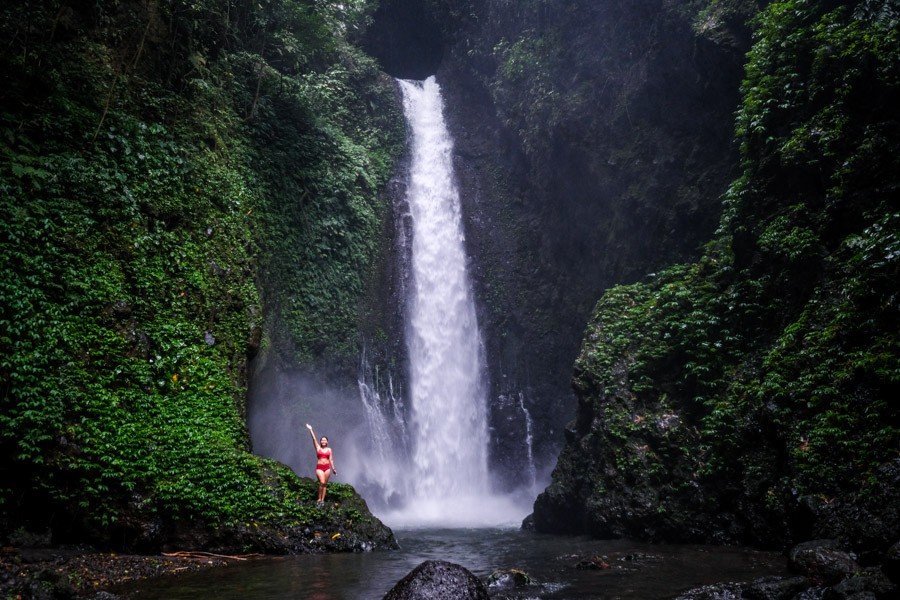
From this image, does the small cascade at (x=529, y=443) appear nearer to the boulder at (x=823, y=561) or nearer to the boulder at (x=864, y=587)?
the boulder at (x=823, y=561)

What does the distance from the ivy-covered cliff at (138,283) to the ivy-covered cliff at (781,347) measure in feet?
18.0

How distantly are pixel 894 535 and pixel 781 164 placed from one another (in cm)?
644

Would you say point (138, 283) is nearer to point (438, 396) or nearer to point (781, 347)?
point (438, 396)

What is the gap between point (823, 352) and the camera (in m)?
7.81

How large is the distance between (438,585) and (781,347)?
278 inches

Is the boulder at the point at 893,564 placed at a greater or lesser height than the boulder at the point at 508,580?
greater

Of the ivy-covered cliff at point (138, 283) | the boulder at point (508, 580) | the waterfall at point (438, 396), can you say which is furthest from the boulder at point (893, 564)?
the waterfall at point (438, 396)

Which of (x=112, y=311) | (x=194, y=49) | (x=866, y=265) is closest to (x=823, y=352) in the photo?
(x=866, y=265)

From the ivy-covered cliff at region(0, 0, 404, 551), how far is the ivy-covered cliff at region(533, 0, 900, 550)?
5.49 meters

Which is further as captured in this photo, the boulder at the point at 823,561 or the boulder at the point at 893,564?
the boulder at the point at 823,561

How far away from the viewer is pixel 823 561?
562 cm

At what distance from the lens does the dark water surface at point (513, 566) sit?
5941mm

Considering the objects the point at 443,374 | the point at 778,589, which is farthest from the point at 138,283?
the point at 443,374

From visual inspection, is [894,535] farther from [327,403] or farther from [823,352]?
[327,403]
